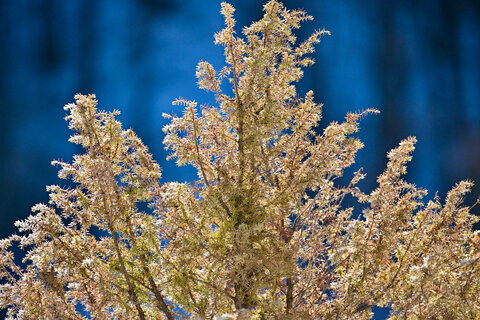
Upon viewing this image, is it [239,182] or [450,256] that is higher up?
[239,182]

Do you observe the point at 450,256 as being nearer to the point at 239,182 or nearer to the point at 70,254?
the point at 239,182

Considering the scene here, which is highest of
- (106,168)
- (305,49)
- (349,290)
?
(305,49)

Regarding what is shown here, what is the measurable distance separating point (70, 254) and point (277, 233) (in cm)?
300

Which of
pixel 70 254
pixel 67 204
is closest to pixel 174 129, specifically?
pixel 67 204

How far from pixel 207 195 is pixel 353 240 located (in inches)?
84.4

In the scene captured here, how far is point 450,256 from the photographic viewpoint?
6895mm

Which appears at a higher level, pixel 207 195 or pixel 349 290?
pixel 207 195

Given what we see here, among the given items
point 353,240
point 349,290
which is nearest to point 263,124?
point 353,240

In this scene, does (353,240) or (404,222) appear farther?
(404,222)

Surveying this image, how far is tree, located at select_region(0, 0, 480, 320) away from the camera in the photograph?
6.41 meters

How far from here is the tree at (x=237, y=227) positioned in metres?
6.41

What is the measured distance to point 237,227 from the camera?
651 centimetres

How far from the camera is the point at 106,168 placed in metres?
6.37

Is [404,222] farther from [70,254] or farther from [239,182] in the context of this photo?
[70,254]
